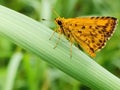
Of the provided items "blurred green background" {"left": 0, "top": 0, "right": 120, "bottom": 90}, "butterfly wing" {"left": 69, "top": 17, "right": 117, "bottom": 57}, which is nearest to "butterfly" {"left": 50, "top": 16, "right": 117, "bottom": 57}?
"butterfly wing" {"left": 69, "top": 17, "right": 117, "bottom": 57}

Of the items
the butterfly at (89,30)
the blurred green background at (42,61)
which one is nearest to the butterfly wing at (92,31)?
the butterfly at (89,30)

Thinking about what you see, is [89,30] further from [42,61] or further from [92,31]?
[42,61]

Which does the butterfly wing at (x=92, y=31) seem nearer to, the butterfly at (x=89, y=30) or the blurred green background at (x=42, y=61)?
the butterfly at (x=89, y=30)

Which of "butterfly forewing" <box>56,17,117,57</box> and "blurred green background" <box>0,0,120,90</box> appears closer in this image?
"butterfly forewing" <box>56,17,117,57</box>

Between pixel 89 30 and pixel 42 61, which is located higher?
pixel 89 30

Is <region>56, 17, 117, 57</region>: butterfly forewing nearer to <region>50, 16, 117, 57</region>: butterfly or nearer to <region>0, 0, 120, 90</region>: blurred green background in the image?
<region>50, 16, 117, 57</region>: butterfly

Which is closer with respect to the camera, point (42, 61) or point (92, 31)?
point (92, 31)

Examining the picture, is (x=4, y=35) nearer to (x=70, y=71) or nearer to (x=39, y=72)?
(x=70, y=71)

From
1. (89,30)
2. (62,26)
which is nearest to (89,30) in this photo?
(89,30)
